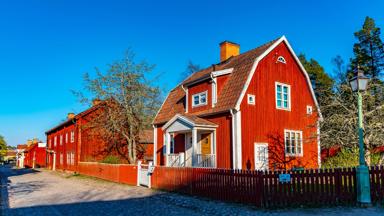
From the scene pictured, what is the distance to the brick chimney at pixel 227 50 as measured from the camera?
77.1 feet

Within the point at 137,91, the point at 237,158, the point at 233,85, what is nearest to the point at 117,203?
the point at 237,158

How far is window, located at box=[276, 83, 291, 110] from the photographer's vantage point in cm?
1919

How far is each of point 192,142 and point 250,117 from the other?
337 cm

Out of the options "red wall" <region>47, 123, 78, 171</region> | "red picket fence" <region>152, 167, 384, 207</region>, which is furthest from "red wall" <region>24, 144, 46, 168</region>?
"red picket fence" <region>152, 167, 384, 207</region>

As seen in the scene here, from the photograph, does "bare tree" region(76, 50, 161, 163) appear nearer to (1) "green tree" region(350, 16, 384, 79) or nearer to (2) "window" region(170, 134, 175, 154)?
(2) "window" region(170, 134, 175, 154)

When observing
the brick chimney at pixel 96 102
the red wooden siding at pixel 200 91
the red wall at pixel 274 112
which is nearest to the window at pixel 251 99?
the red wall at pixel 274 112

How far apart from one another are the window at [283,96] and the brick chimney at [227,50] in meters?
5.34

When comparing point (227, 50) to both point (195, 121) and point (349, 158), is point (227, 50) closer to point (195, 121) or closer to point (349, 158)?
point (195, 121)

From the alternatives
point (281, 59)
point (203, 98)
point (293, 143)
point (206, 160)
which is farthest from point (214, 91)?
point (293, 143)

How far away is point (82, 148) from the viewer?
3141 centimetres

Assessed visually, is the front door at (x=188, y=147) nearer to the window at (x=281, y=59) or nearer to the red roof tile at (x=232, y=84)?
the red roof tile at (x=232, y=84)

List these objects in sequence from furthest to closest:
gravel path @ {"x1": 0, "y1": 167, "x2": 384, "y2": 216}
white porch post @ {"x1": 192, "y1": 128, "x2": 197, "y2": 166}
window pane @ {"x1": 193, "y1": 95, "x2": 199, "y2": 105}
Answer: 1. window pane @ {"x1": 193, "y1": 95, "x2": 199, "y2": 105}
2. white porch post @ {"x1": 192, "y1": 128, "x2": 197, "y2": 166}
3. gravel path @ {"x1": 0, "y1": 167, "x2": 384, "y2": 216}

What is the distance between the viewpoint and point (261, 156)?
1769cm

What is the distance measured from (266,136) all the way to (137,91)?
13210 millimetres
